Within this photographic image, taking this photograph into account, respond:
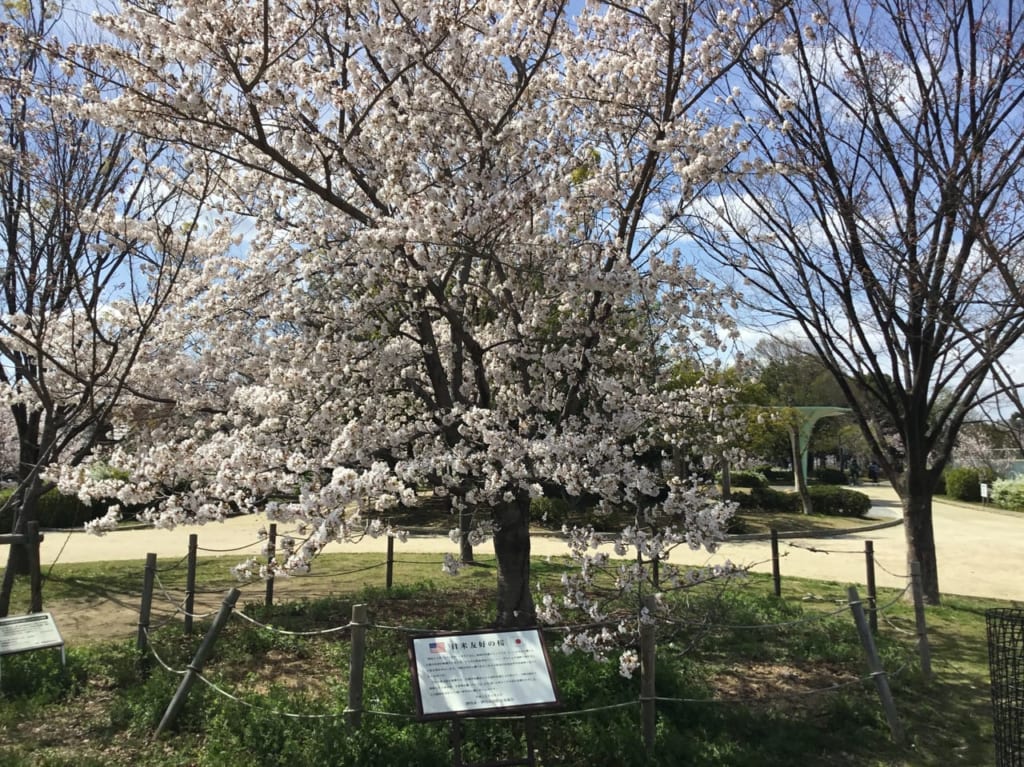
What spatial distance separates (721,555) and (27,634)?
12.0 metres

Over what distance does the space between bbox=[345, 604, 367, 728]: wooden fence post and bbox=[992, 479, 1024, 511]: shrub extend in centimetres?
2861

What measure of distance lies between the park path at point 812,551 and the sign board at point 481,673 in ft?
22.1

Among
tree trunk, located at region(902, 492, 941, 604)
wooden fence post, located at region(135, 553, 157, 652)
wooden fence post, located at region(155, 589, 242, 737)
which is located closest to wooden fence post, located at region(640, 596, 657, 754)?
wooden fence post, located at region(155, 589, 242, 737)

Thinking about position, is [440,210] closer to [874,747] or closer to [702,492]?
[702,492]

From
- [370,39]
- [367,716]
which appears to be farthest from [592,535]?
[370,39]

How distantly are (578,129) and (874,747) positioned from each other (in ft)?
19.1

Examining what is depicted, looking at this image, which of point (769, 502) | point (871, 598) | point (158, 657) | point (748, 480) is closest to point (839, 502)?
point (769, 502)

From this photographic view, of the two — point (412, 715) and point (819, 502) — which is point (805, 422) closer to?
point (819, 502)

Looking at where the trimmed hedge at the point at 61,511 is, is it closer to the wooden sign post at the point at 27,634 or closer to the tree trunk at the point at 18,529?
the tree trunk at the point at 18,529

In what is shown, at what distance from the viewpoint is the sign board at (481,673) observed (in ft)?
13.2

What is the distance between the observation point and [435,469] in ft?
18.9

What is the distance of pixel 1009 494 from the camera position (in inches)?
1056

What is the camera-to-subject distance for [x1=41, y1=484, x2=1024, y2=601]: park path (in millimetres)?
12133

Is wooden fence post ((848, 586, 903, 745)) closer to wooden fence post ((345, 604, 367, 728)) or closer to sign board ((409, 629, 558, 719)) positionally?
sign board ((409, 629, 558, 719))
